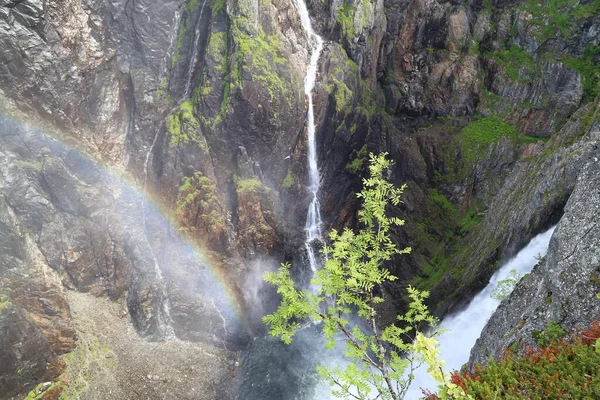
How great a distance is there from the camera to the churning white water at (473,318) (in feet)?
65.6

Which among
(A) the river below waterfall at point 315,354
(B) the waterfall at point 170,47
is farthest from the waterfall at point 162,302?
(B) the waterfall at point 170,47

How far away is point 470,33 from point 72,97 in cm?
4550

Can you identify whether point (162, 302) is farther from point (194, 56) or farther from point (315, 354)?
point (194, 56)

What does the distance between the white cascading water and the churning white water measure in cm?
1622

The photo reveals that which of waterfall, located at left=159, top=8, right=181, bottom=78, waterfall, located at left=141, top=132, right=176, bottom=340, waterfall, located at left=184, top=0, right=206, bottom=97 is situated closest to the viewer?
waterfall, located at left=141, top=132, right=176, bottom=340

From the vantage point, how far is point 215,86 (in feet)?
116

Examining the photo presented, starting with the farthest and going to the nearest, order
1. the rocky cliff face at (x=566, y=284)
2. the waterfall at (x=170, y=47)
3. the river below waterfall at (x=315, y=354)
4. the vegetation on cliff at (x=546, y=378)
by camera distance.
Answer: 1. the waterfall at (x=170, y=47)
2. the river below waterfall at (x=315, y=354)
3. the rocky cliff face at (x=566, y=284)
4. the vegetation on cliff at (x=546, y=378)

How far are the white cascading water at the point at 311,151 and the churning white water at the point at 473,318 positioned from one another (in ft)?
53.2

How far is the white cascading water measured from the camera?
38625 mm

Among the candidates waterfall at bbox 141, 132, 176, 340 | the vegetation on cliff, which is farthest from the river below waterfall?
the vegetation on cliff

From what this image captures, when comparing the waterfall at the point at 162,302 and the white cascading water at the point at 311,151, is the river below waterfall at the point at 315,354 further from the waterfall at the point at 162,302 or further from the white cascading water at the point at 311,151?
the white cascading water at the point at 311,151

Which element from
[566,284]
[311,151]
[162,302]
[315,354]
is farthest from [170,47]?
[566,284]

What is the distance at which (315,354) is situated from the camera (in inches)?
1287

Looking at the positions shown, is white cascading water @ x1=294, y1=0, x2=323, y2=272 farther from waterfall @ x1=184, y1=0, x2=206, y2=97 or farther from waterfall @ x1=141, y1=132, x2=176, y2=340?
waterfall @ x1=141, y1=132, x2=176, y2=340
